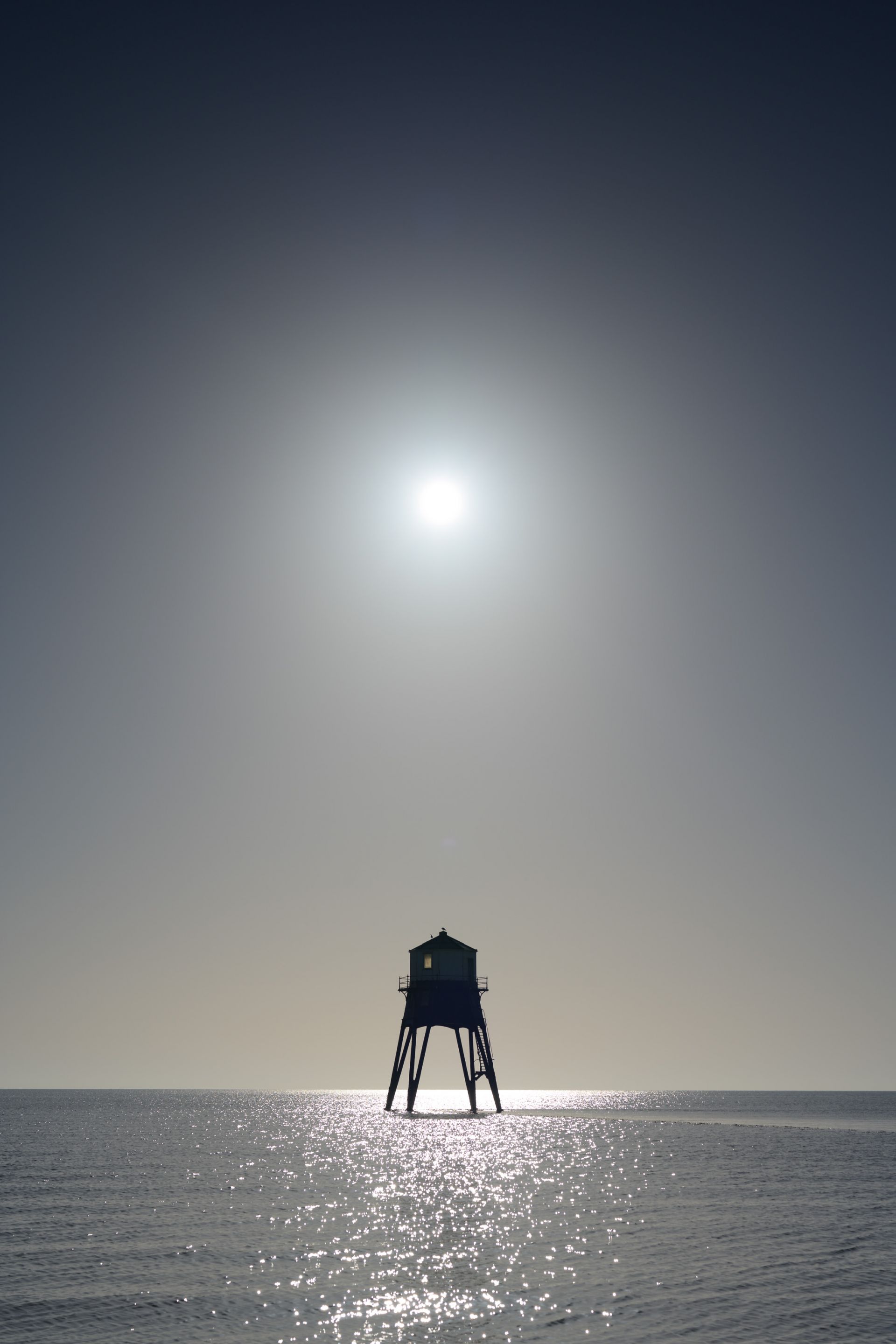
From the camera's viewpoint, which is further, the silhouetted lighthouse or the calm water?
the silhouetted lighthouse

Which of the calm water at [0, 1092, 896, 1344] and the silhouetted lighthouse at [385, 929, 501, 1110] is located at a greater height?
the silhouetted lighthouse at [385, 929, 501, 1110]

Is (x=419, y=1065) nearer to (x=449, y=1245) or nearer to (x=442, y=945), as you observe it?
(x=442, y=945)

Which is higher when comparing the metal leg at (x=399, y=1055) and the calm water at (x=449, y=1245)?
the metal leg at (x=399, y=1055)

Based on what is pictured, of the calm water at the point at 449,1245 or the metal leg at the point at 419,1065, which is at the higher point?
the metal leg at the point at 419,1065

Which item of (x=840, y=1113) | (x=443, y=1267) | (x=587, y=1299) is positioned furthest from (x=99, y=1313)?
(x=840, y=1113)

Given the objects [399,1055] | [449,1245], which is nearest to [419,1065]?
[399,1055]

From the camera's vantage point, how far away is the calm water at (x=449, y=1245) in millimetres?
21828

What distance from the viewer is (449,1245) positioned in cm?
3022

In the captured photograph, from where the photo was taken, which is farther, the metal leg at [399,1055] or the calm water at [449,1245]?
the metal leg at [399,1055]

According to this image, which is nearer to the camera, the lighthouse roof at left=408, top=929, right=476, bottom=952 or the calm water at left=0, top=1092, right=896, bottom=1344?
the calm water at left=0, top=1092, right=896, bottom=1344

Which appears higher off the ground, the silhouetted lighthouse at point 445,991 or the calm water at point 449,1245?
the silhouetted lighthouse at point 445,991

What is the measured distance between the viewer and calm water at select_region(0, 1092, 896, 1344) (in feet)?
71.6

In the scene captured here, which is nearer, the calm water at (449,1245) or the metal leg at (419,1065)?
the calm water at (449,1245)

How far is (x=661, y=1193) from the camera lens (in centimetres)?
4247
